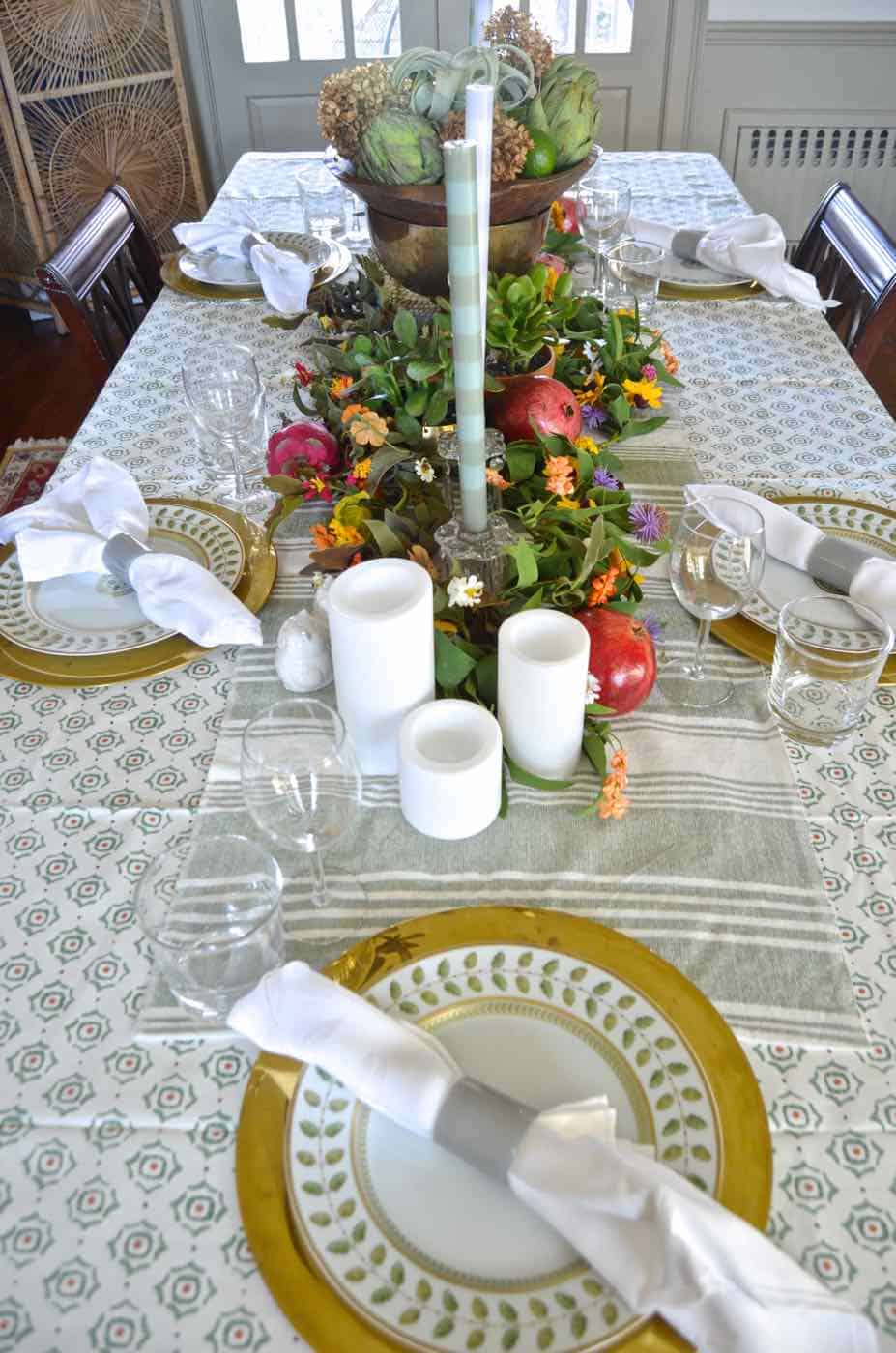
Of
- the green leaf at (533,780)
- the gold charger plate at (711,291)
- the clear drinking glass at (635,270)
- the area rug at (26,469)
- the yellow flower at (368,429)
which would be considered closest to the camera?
the green leaf at (533,780)

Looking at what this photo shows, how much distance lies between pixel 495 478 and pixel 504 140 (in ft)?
1.20

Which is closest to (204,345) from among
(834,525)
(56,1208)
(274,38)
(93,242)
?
(93,242)

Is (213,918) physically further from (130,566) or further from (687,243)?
(687,243)

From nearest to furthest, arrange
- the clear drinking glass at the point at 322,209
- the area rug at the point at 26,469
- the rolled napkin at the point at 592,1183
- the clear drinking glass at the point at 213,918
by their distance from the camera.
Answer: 1. the rolled napkin at the point at 592,1183
2. the clear drinking glass at the point at 213,918
3. the clear drinking glass at the point at 322,209
4. the area rug at the point at 26,469

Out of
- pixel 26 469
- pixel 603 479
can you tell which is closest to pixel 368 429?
pixel 603 479

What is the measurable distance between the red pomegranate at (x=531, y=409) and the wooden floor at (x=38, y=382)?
1.78 metres

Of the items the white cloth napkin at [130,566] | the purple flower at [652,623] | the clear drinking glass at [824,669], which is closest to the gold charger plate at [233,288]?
the white cloth napkin at [130,566]

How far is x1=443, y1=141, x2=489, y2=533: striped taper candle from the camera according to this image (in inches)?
25.8

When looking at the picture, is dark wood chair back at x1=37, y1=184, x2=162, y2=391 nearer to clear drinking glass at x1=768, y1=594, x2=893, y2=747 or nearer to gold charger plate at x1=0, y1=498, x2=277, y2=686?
gold charger plate at x1=0, y1=498, x2=277, y2=686

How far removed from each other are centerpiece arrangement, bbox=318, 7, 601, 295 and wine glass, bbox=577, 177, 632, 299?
0.30 metres

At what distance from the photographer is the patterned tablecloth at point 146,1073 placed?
53 cm

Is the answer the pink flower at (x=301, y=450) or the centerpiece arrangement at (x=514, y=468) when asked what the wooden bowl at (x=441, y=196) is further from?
the pink flower at (x=301, y=450)

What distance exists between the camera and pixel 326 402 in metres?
1.11

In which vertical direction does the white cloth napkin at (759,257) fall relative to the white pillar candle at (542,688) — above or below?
below
